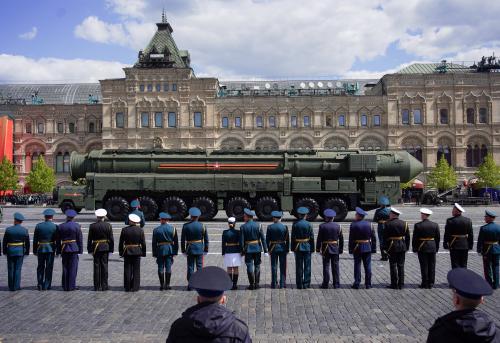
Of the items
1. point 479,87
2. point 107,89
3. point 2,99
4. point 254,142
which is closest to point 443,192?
point 479,87

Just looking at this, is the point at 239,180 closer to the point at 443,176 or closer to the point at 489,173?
the point at 443,176

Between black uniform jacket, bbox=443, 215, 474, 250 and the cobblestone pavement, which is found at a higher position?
black uniform jacket, bbox=443, 215, 474, 250

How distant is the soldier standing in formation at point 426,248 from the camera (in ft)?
34.0

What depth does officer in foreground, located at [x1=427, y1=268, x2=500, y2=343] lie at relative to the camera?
3279 millimetres

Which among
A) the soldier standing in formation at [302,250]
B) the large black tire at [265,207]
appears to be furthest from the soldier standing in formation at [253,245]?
the large black tire at [265,207]

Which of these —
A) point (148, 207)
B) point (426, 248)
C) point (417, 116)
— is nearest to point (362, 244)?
point (426, 248)

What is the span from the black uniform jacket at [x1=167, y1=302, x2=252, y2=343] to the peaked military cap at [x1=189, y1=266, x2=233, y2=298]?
13cm

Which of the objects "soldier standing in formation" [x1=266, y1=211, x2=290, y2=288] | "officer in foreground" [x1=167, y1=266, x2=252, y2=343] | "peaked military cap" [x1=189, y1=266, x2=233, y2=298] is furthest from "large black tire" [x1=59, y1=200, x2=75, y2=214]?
"officer in foreground" [x1=167, y1=266, x2=252, y2=343]

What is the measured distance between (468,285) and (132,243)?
7934mm

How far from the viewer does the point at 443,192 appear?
51.0 metres

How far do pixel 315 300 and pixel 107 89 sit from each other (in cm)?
5191

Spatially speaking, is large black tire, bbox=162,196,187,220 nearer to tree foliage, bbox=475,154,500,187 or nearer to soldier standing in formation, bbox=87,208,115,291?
soldier standing in formation, bbox=87,208,115,291

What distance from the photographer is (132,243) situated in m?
10.3

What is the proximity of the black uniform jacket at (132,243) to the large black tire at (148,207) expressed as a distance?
15.6 metres
